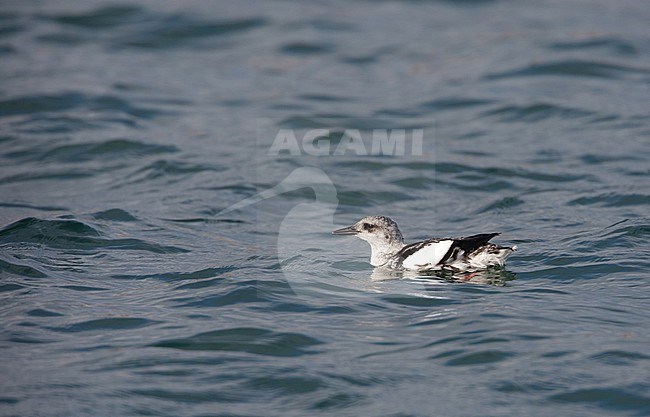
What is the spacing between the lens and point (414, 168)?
14.8 metres

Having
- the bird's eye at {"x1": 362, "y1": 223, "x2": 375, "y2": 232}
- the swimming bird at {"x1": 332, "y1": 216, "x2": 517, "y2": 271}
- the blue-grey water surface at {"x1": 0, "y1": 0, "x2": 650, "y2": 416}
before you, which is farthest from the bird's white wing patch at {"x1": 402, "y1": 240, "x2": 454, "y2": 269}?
the bird's eye at {"x1": 362, "y1": 223, "x2": 375, "y2": 232}

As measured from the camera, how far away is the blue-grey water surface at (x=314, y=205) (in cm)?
775

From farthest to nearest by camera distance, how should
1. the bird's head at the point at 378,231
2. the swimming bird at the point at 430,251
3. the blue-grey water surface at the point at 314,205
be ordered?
the bird's head at the point at 378,231, the swimming bird at the point at 430,251, the blue-grey water surface at the point at 314,205

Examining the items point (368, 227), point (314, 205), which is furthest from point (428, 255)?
point (314, 205)

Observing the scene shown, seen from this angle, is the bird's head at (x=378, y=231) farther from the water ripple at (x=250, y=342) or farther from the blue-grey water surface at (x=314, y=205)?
the water ripple at (x=250, y=342)

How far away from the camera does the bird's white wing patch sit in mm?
9625

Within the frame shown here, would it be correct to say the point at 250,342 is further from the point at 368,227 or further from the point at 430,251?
the point at 368,227

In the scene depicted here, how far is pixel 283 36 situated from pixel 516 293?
1332 centimetres

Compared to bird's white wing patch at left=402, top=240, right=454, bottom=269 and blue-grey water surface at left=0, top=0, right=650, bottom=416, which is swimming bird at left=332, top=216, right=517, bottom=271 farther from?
blue-grey water surface at left=0, top=0, right=650, bottom=416

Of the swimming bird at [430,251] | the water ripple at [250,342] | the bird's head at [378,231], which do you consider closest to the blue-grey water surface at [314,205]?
the water ripple at [250,342]

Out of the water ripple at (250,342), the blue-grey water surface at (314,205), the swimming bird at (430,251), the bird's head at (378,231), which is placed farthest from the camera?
the bird's head at (378,231)

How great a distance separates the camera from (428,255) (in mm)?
9750

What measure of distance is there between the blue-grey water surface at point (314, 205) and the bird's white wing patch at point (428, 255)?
18cm

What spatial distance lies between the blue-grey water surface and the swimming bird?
0.17 metres
